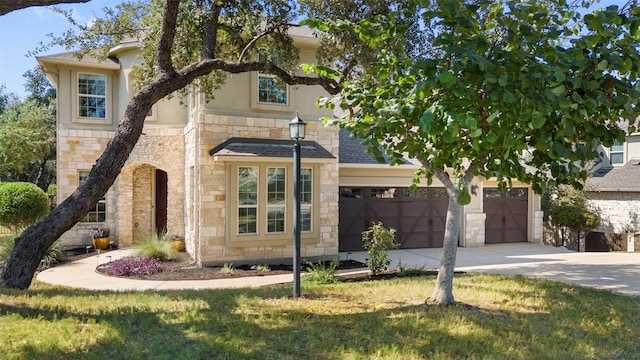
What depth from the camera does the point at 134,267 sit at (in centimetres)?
1046

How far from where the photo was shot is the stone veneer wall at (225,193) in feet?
35.4

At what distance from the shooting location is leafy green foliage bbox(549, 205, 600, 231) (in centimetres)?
1611

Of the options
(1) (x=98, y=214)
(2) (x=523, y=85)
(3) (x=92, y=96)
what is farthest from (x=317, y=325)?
(3) (x=92, y=96)

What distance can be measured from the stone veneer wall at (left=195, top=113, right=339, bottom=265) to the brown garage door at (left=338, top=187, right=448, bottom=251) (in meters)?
1.56

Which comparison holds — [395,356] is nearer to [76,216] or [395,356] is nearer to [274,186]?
[76,216]

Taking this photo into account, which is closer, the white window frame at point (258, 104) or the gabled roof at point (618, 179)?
the white window frame at point (258, 104)

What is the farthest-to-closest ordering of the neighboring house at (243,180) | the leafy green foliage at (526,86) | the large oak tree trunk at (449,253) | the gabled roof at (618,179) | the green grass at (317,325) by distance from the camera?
1. the gabled roof at (618,179)
2. the neighboring house at (243,180)
3. the large oak tree trunk at (449,253)
4. the green grass at (317,325)
5. the leafy green foliage at (526,86)

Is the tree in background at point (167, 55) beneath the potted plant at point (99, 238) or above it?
above

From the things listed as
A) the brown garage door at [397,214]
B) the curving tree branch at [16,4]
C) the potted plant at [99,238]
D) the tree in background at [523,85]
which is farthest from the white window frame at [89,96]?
the tree in background at [523,85]

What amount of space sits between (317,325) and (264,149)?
6.60m

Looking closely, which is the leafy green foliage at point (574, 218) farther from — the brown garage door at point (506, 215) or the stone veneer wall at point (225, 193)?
the stone veneer wall at point (225, 193)

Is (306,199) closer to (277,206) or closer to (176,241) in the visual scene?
(277,206)

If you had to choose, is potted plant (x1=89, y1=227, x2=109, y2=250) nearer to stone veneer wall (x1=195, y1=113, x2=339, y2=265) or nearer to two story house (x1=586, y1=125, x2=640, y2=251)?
stone veneer wall (x1=195, y1=113, x2=339, y2=265)

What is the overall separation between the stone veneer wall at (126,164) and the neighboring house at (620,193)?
16.4 metres
